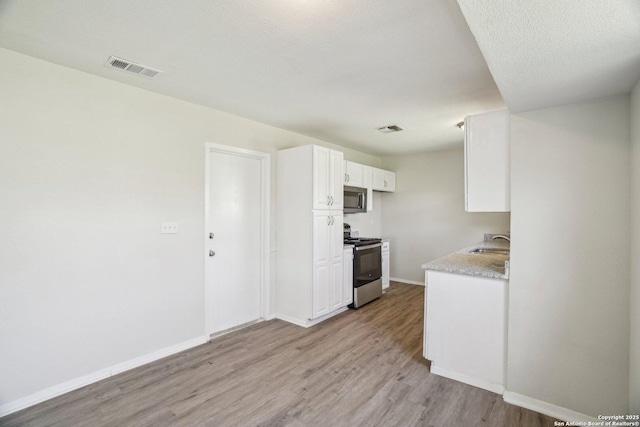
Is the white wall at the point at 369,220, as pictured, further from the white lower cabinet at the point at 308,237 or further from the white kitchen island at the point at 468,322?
the white kitchen island at the point at 468,322

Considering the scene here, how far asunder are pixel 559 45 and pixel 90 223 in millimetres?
3225

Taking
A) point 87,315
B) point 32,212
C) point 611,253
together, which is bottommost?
point 87,315

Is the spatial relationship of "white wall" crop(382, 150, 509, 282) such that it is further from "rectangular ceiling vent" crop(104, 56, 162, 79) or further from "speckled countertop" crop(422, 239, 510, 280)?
"rectangular ceiling vent" crop(104, 56, 162, 79)

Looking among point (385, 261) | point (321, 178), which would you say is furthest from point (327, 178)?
point (385, 261)

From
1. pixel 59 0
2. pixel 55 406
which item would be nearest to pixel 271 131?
pixel 59 0

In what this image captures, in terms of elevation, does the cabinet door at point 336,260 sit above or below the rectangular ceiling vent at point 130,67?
below

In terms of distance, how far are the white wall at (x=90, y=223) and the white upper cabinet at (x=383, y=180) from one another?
9.99 ft

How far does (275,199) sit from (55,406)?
106 inches

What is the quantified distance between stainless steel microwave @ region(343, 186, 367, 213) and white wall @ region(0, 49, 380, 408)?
222 cm

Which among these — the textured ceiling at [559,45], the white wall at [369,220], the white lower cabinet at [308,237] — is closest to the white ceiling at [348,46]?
the textured ceiling at [559,45]

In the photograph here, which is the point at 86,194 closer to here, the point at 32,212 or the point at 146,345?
the point at 32,212

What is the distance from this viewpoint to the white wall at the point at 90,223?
6.87 feet

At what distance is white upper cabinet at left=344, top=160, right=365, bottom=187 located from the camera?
4523 mm

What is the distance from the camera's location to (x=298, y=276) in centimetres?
368
